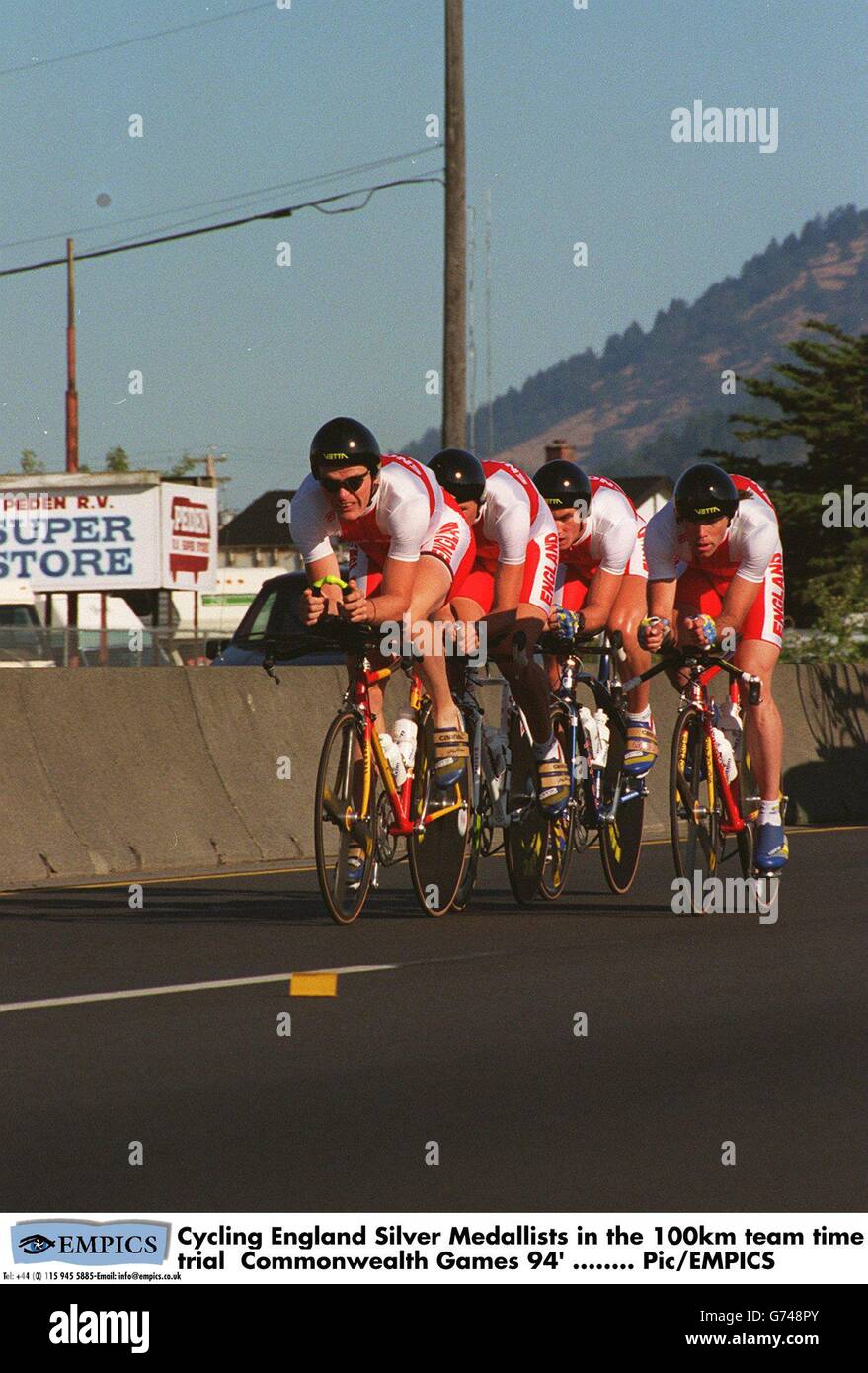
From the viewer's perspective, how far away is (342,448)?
9.66 metres

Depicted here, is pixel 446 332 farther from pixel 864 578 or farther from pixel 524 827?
pixel 864 578

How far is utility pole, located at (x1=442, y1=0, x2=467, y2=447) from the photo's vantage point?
27094 millimetres

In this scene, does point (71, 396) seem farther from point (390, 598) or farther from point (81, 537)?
point (390, 598)

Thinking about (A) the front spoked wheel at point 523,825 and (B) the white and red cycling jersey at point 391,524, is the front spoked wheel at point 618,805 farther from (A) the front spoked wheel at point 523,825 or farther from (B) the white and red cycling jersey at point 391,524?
(B) the white and red cycling jersey at point 391,524

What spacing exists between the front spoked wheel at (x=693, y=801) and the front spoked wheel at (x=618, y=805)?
783mm

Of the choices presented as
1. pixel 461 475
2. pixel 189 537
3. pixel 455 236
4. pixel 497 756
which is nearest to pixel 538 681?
pixel 497 756

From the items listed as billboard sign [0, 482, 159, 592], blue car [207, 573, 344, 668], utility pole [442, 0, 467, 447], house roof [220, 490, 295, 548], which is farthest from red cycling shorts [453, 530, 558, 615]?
house roof [220, 490, 295, 548]

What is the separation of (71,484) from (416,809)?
1605 inches

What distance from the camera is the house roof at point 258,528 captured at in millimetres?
141875

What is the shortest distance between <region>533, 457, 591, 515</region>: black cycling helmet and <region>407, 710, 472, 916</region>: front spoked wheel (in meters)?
2.08

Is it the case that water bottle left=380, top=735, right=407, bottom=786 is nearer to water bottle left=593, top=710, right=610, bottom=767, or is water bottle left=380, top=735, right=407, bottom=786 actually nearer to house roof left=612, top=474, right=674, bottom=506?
water bottle left=593, top=710, right=610, bottom=767
